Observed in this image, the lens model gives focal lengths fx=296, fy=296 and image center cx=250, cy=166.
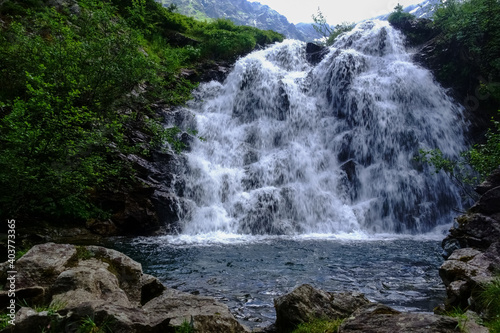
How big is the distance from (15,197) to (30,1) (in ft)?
54.6

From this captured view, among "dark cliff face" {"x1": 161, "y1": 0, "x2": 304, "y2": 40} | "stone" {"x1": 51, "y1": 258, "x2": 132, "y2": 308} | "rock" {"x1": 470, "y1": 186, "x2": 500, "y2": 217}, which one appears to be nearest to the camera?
"stone" {"x1": 51, "y1": 258, "x2": 132, "y2": 308}

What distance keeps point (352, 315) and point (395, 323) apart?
709 millimetres

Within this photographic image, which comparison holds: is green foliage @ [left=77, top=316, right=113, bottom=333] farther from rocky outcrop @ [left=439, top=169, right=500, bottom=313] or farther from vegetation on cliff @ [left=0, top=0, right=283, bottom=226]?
vegetation on cliff @ [left=0, top=0, right=283, bottom=226]

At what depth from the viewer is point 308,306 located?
4992mm

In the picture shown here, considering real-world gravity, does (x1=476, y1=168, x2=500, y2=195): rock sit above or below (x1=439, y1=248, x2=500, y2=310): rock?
above

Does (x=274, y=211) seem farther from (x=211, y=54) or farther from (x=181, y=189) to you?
(x=211, y=54)

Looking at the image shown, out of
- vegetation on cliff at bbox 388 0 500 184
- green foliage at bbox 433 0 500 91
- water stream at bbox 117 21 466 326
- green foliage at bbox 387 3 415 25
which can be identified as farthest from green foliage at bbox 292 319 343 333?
green foliage at bbox 387 3 415 25

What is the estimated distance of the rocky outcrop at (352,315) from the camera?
328cm

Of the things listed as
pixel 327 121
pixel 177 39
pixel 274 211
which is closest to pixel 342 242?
pixel 274 211

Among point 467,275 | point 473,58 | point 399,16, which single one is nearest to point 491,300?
point 467,275

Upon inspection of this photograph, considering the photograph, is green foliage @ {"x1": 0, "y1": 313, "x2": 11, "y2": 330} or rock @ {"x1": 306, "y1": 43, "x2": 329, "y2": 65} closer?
green foliage @ {"x1": 0, "y1": 313, "x2": 11, "y2": 330}

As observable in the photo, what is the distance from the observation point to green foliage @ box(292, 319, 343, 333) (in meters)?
4.26

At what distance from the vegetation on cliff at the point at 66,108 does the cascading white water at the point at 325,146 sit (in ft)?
19.3

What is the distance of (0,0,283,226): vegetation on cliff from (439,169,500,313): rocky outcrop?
35.8 feet
